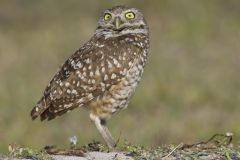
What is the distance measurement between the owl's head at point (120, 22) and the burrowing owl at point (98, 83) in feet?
0.79

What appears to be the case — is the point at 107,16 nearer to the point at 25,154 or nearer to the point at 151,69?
the point at 25,154

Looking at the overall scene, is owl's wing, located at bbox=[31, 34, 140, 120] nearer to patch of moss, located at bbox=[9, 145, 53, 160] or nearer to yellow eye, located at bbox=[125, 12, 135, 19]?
yellow eye, located at bbox=[125, 12, 135, 19]

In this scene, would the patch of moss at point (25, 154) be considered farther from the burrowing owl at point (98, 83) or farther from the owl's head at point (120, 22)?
the owl's head at point (120, 22)

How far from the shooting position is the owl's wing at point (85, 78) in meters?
8.81

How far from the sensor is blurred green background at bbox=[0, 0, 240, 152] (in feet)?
38.6

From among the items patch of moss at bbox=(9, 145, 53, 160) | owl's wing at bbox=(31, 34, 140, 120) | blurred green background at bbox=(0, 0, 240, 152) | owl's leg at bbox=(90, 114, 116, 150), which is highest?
owl's wing at bbox=(31, 34, 140, 120)

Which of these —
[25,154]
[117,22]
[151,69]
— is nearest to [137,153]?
[25,154]

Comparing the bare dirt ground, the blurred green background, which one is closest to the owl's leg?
the blurred green background

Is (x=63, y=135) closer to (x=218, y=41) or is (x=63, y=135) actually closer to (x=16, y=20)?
(x=218, y=41)

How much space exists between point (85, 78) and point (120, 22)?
0.67 meters

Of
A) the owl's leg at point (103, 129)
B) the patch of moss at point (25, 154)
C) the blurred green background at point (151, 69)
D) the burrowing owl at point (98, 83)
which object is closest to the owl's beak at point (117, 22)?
the burrowing owl at point (98, 83)

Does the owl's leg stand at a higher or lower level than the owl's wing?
lower

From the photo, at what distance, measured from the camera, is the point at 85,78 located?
29.0 ft

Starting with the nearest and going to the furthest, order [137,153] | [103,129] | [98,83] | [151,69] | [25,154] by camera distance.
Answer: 1. [25,154]
2. [137,153]
3. [98,83]
4. [103,129]
5. [151,69]
